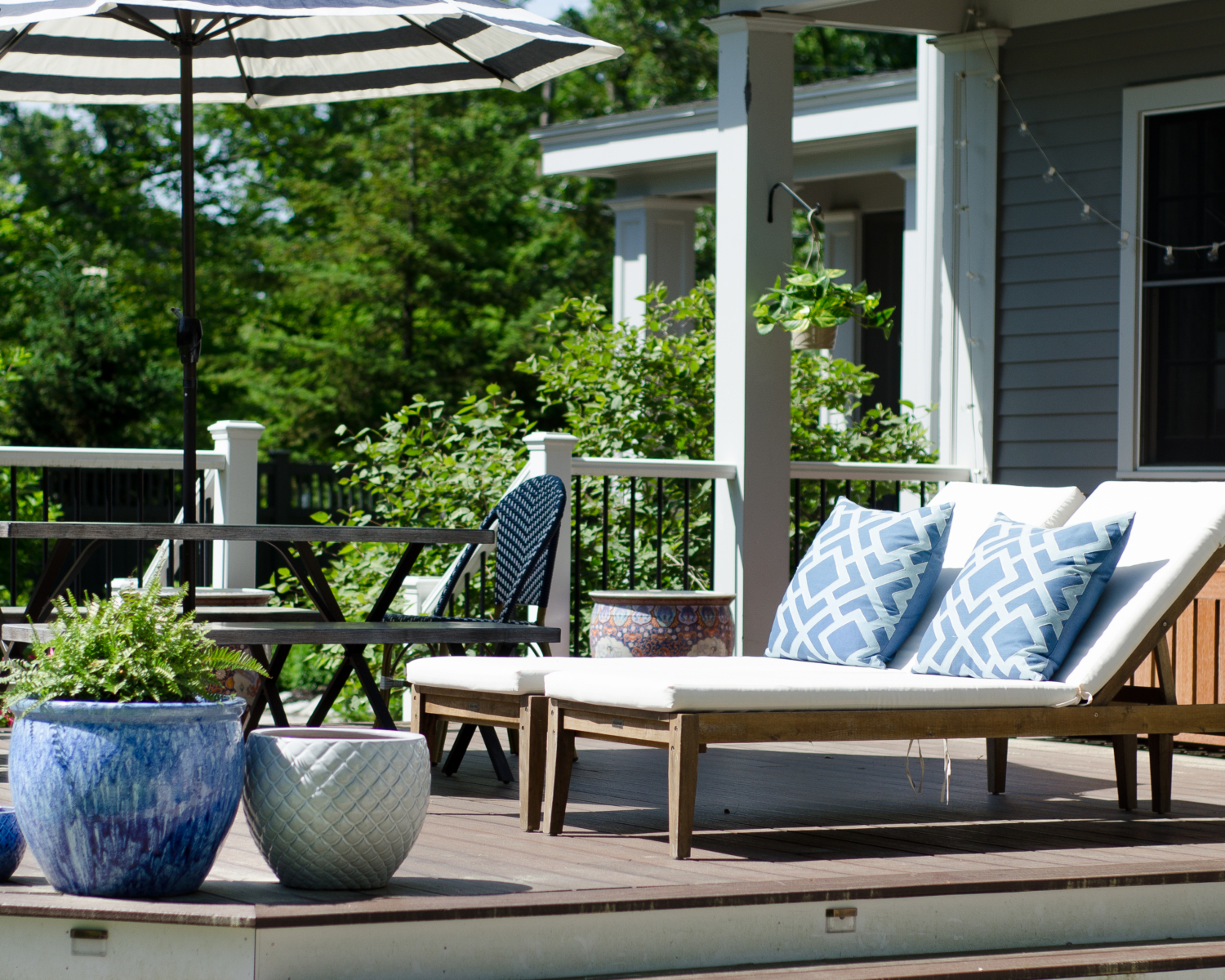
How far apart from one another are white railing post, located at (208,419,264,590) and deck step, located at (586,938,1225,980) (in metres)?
3.75

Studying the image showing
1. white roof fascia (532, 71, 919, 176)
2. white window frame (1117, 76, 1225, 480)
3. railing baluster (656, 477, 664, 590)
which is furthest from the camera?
white roof fascia (532, 71, 919, 176)

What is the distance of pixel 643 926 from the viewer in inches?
115

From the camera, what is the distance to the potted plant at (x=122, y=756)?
2.78 meters

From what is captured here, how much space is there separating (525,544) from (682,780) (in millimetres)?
1582

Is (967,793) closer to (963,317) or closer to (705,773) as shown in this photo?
(705,773)

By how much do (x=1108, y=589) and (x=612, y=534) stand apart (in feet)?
11.9

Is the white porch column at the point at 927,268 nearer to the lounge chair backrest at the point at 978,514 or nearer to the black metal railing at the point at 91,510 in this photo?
the lounge chair backrest at the point at 978,514

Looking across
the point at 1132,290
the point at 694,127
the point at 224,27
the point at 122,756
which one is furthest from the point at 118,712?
the point at 694,127

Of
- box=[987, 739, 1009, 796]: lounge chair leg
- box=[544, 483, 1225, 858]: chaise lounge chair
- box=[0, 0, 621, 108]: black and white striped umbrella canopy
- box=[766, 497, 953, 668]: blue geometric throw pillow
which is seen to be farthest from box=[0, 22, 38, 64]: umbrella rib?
box=[987, 739, 1009, 796]: lounge chair leg

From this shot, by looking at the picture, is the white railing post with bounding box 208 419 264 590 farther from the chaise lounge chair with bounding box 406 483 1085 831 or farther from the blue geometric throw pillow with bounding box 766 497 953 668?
A: the blue geometric throw pillow with bounding box 766 497 953 668

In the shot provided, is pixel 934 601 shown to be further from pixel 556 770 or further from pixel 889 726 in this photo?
pixel 556 770

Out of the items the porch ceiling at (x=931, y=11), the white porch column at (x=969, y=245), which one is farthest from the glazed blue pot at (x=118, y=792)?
the white porch column at (x=969, y=245)

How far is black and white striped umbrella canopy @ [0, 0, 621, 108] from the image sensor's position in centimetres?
468

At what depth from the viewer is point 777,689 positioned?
140 inches
